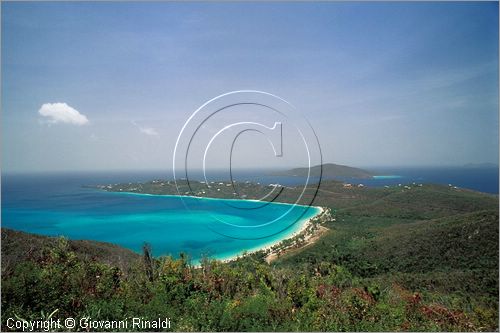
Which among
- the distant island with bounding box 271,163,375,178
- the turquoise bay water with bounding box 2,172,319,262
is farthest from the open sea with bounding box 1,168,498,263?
the distant island with bounding box 271,163,375,178

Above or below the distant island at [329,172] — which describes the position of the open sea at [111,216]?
below

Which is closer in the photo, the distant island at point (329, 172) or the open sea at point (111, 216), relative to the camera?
the distant island at point (329, 172)

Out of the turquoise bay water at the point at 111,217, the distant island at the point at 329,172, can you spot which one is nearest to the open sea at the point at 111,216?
the turquoise bay water at the point at 111,217

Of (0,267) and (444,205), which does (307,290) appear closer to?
(0,267)

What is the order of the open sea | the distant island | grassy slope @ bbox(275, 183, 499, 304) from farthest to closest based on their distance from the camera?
the open sea, grassy slope @ bbox(275, 183, 499, 304), the distant island

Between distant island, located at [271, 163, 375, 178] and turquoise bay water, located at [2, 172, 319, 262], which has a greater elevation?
distant island, located at [271, 163, 375, 178]

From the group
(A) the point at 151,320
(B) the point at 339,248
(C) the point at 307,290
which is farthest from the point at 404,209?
(A) the point at 151,320

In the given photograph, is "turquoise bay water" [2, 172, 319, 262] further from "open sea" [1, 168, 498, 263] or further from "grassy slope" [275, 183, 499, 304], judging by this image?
"grassy slope" [275, 183, 499, 304]

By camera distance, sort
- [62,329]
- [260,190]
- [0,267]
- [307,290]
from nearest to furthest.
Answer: [62,329]
[0,267]
[307,290]
[260,190]

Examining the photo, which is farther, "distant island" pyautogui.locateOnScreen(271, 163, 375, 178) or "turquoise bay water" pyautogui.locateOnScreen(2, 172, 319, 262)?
"turquoise bay water" pyautogui.locateOnScreen(2, 172, 319, 262)

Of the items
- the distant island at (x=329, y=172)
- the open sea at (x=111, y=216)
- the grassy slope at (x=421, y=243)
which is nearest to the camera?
the distant island at (x=329, y=172)

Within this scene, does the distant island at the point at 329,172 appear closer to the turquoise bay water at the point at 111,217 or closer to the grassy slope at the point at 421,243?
the turquoise bay water at the point at 111,217
